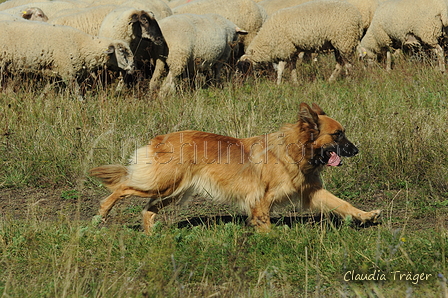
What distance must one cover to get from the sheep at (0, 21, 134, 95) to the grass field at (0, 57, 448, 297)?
35cm

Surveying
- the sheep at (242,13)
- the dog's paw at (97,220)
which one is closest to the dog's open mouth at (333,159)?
the dog's paw at (97,220)

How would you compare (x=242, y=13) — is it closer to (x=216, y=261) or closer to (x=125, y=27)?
(x=125, y=27)

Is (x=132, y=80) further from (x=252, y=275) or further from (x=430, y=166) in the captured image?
(x=252, y=275)

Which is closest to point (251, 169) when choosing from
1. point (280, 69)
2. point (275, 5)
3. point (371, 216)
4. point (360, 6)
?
point (371, 216)

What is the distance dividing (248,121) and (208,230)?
2.79 metres

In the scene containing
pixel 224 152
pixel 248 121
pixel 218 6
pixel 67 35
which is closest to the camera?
pixel 224 152

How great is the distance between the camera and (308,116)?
15.1 ft

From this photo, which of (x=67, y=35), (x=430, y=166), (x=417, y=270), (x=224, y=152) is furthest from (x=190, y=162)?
(x=67, y=35)

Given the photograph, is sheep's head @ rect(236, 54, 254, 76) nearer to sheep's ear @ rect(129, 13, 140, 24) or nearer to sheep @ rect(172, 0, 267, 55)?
sheep @ rect(172, 0, 267, 55)

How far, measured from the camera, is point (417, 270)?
370cm

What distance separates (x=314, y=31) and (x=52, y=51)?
571 centimetres

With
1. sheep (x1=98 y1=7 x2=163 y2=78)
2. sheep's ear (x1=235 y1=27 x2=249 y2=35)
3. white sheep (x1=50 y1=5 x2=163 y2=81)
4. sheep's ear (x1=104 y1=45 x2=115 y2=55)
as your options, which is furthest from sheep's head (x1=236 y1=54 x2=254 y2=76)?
sheep's ear (x1=104 y1=45 x2=115 y2=55)

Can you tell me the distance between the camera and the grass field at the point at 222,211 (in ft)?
12.0

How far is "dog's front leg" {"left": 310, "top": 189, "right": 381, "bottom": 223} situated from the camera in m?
4.82
